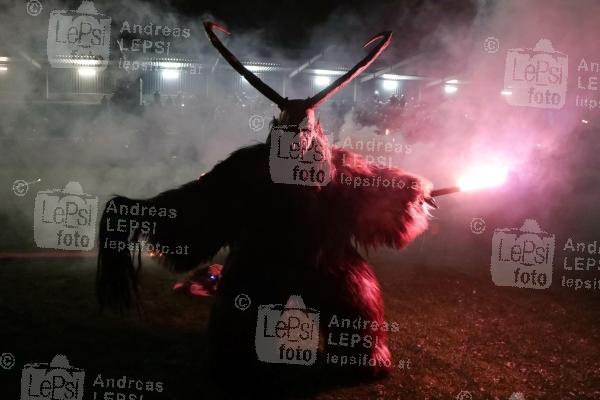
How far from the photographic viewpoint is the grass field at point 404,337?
4281 mm

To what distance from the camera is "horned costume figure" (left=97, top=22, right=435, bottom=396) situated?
12.7 ft

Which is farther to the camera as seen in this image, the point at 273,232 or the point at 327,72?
the point at 327,72

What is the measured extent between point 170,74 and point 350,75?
1559 cm

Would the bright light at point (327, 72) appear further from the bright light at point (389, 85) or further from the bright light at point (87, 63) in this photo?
the bright light at point (87, 63)

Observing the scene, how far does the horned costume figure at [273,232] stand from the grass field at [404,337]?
0.51 m

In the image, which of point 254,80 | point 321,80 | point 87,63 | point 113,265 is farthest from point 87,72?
point 254,80

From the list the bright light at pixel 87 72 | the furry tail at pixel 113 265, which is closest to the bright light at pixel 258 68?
the bright light at pixel 87 72

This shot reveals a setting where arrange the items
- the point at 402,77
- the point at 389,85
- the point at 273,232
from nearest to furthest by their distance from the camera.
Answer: the point at 273,232
the point at 402,77
the point at 389,85

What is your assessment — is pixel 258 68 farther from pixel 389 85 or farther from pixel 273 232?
pixel 273 232

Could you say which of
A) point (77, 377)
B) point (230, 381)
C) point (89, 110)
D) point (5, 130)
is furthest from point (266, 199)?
point (5, 130)

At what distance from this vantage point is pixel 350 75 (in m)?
3.84

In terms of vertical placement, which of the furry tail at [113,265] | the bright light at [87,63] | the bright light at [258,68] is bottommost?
the furry tail at [113,265]

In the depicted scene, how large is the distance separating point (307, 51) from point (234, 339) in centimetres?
1620

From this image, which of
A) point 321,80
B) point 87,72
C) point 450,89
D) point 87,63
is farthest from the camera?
point 321,80
